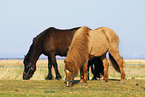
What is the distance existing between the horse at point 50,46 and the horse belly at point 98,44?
103 inches

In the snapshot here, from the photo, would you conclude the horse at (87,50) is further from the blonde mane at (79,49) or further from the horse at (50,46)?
the horse at (50,46)

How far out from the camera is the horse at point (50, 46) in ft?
50.8

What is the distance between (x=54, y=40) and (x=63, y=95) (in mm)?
6343

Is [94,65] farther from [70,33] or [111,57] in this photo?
[70,33]

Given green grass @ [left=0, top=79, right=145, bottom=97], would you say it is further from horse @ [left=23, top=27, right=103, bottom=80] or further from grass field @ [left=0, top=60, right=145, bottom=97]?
horse @ [left=23, top=27, right=103, bottom=80]

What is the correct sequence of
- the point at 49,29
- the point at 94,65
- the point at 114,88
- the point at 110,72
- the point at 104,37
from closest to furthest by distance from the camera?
the point at 114,88 → the point at 104,37 → the point at 94,65 → the point at 49,29 → the point at 110,72

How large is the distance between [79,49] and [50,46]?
4197 mm

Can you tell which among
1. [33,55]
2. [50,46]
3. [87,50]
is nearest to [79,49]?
[87,50]

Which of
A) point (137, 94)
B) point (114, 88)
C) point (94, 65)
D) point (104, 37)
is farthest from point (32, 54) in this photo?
point (137, 94)

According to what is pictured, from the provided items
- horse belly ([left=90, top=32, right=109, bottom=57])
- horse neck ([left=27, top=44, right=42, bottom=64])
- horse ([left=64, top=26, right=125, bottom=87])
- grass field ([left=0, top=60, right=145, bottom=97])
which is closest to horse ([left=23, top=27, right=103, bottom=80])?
horse neck ([left=27, top=44, right=42, bottom=64])

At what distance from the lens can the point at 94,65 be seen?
1514 cm

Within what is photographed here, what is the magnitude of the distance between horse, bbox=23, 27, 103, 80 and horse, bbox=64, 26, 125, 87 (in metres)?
2.51

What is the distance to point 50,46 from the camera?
15523mm

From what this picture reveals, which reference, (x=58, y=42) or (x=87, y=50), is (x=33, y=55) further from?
(x=87, y=50)
